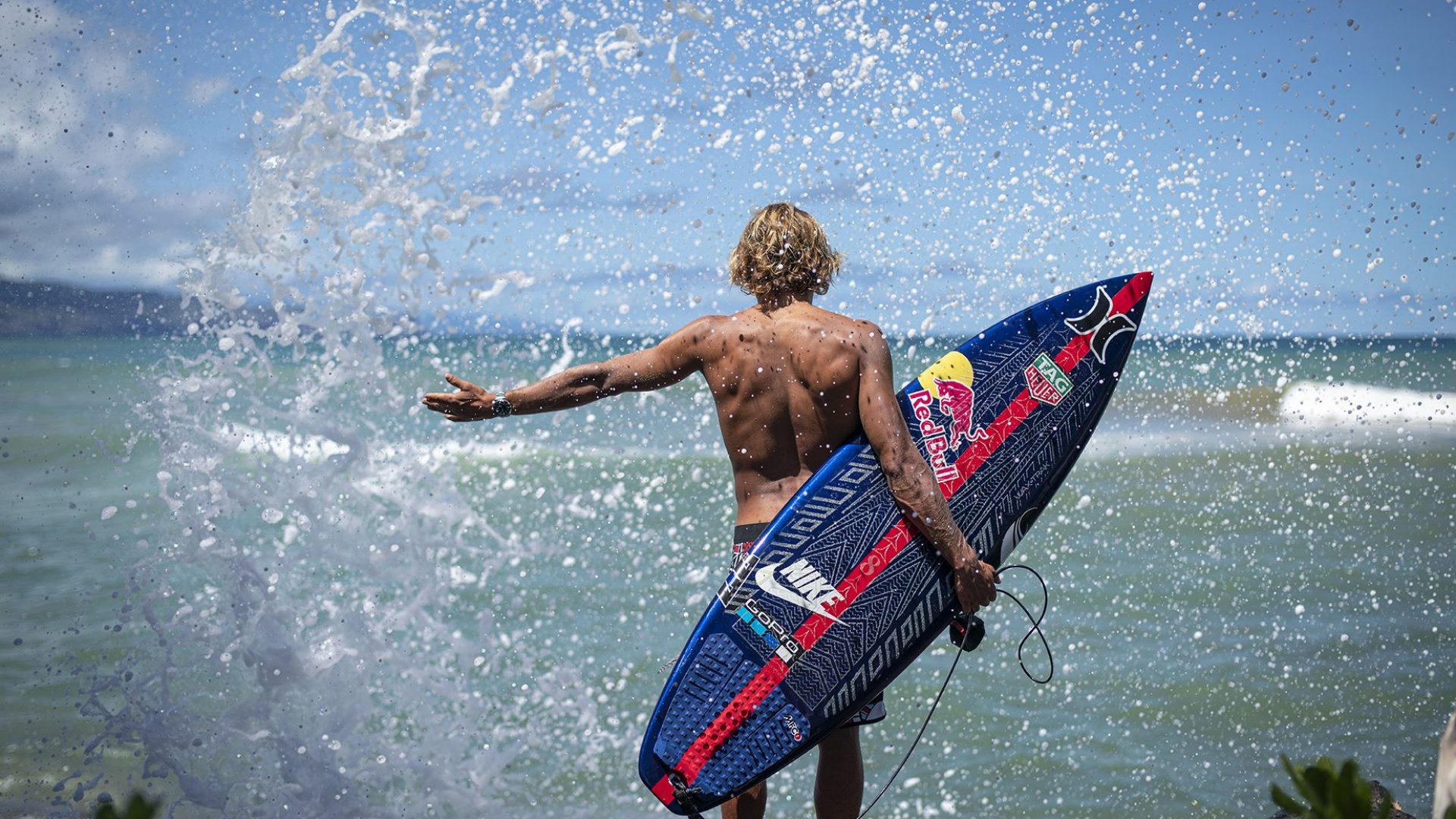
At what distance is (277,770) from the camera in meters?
4.05

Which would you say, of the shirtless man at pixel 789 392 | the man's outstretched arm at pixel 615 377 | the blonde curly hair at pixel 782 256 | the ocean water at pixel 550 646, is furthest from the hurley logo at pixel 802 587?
the ocean water at pixel 550 646

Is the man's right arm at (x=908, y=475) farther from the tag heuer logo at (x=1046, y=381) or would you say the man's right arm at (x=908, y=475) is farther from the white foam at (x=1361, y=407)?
the white foam at (x=1361, y=407)

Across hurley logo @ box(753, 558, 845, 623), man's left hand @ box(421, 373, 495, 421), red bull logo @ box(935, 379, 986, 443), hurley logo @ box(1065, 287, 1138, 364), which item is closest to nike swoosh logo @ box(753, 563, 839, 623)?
hurley logo @ box(753, 558, 845, 623)

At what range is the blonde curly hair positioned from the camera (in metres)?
2.96

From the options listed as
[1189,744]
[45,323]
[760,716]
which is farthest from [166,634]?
[45,323]

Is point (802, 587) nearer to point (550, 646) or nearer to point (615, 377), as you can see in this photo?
point (615, 377)

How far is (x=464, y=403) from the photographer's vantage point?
→ 10.3 ft

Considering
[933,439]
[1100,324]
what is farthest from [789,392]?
[1100,324]

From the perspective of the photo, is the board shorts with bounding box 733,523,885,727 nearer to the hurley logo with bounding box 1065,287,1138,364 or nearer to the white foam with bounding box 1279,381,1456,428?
the hurley logo with bounding box 1065,287,1138,364

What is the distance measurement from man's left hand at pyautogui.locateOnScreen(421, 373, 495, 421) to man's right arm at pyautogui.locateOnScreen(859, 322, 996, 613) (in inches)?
40.5

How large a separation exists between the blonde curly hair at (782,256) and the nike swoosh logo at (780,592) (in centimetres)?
75

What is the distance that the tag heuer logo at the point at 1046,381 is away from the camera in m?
3.59

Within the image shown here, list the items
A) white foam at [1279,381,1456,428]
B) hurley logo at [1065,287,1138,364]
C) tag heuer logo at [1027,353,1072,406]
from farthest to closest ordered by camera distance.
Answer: white foam at [1279,381,1456,428] < hurley logo at [1065,287,1138,364] < tag heuer logo at [1027,353,1072,406]

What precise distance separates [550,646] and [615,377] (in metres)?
2.71
